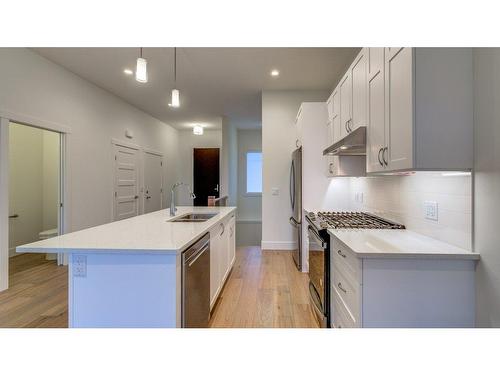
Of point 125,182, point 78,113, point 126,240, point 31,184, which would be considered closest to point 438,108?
point 126,240

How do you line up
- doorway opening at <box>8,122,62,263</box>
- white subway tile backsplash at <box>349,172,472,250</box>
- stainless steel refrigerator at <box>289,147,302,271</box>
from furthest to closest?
doorway opening at <box>8,122,62,263</box>, stainless steel refrigerator at <box>289,147,302,271</box>, white subway tile backsplash at <box>349,172,472,250</box>


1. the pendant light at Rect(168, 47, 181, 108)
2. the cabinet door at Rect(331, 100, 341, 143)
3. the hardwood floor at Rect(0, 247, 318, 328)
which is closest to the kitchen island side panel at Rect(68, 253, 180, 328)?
the hardwood floor at Rect(0, 247, 318, 328)

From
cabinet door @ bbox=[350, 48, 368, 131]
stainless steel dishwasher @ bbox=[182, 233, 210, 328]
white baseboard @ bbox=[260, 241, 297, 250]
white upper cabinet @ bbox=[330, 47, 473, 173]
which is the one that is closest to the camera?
white upper cabinet @ bbox=[330, 47, 473, 173]

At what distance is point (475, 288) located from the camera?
1360 millimetres

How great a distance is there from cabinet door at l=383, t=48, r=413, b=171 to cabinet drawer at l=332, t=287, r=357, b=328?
935mm

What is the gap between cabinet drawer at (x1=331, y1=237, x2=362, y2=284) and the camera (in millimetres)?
1470

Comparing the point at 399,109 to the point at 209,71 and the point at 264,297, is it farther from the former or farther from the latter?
the point at 209,71

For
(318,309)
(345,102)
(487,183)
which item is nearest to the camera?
(487,183)

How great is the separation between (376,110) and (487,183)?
2.55 feet

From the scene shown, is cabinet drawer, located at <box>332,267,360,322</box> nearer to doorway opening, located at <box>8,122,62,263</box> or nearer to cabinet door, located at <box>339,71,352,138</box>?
cabinet door, located at <box>339,71,352,138</box>

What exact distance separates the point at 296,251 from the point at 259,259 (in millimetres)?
736

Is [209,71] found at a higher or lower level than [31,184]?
higher

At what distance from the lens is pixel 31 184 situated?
16.6 ft
